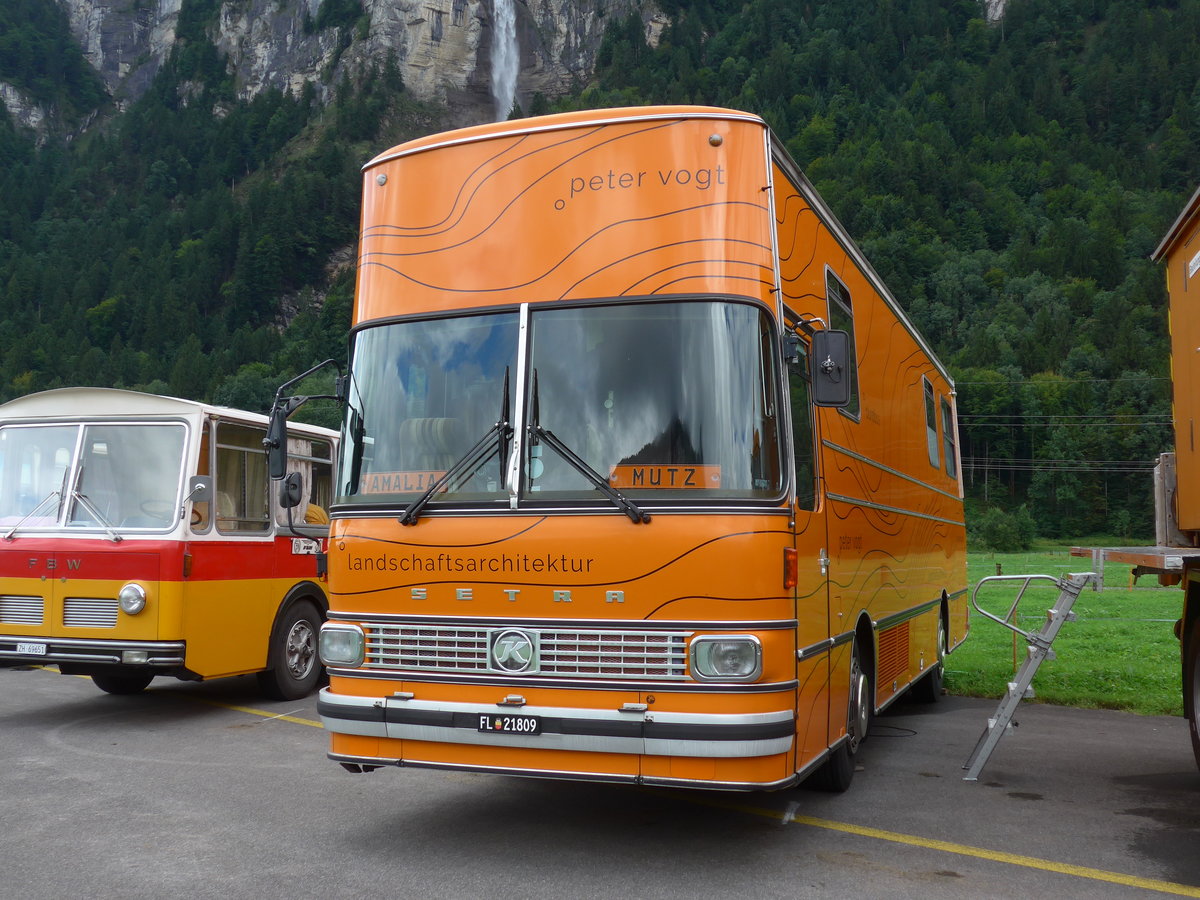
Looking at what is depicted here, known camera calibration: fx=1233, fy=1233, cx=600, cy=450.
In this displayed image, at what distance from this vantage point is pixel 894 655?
29.2 ft

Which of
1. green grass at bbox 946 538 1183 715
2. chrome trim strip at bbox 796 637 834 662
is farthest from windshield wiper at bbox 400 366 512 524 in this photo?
green grass at bbox 946 538 1183 715

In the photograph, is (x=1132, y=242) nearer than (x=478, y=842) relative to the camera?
No

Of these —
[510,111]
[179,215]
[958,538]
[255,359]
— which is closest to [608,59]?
[510,111]

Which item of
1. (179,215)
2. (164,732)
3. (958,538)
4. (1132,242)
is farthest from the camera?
(179,215)

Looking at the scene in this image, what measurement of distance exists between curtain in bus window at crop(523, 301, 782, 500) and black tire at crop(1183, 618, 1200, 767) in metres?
3.25

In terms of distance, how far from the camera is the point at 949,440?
13.3 m

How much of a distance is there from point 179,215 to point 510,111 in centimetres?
4639

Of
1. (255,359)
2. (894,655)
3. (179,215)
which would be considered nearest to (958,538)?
(894,655)

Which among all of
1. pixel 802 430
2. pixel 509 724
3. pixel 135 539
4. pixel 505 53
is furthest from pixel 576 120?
pixel 505 53

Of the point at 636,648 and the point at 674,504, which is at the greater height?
the point at 674,504

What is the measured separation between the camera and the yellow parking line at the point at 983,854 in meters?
5.46

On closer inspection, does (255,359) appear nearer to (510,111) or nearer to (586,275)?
(510,111)

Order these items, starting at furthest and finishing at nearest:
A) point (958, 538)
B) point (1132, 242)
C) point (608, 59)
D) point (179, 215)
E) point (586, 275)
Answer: point (608, 59), point (179, 215), point (1132, 242), point (958, 538), point (586, 275)

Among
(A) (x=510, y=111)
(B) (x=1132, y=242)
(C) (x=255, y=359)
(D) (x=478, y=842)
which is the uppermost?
(A) (x=510, y=111)
